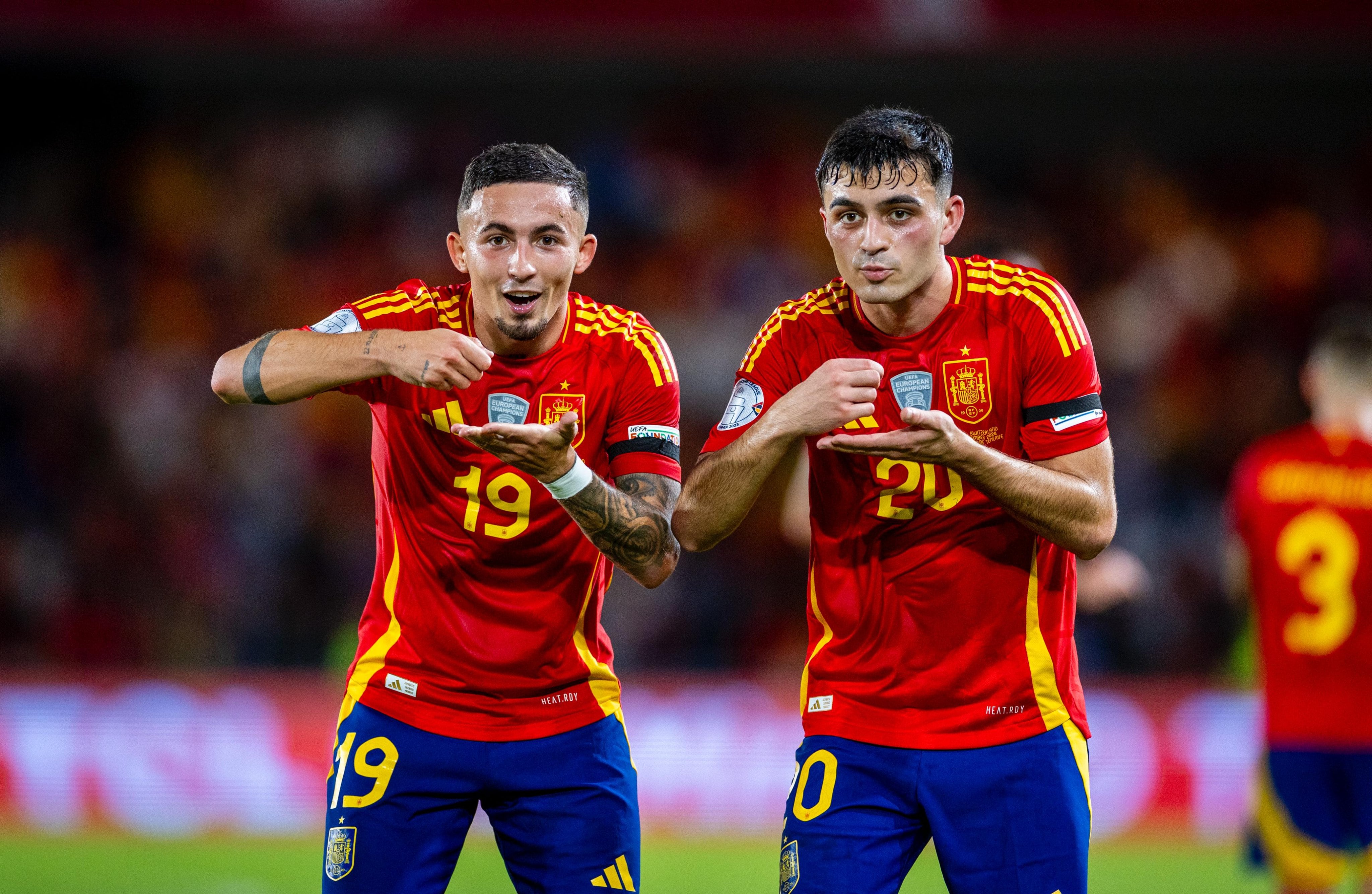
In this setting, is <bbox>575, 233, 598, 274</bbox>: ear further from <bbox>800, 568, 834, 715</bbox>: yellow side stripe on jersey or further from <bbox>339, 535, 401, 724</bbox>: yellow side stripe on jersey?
<bbox>800, 568, 834, 715</bbox>: yellow side stripe on jersey

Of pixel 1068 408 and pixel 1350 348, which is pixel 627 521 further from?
pixel 1350 348

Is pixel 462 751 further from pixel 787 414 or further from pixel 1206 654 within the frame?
pixel 1206 654

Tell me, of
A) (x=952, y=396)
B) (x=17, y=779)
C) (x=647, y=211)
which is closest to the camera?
(x=952, y=396)

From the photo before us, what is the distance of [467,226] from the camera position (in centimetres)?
402

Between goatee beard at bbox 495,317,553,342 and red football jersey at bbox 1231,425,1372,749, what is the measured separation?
3414mm

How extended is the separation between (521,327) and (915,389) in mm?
1064

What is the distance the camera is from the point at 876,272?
367 centimetres

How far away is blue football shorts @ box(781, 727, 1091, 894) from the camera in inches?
144

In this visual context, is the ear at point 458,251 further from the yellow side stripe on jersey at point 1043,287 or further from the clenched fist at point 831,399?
the yellow side stripe on jersey at point 1043,287

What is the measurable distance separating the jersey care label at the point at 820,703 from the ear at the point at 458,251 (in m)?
1.50

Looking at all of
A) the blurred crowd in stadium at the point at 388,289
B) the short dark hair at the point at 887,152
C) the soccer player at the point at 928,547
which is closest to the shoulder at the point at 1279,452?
the soccer player at the point at 928,547

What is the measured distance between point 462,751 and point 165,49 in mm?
11921

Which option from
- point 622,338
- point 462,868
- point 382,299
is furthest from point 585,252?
point 462,868

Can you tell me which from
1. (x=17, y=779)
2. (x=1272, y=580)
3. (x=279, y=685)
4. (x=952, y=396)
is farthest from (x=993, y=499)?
(x=17, y=779)
